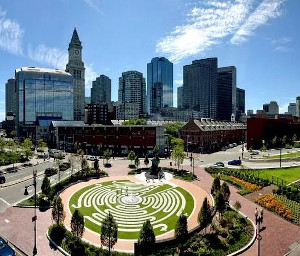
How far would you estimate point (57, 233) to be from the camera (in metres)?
30.8

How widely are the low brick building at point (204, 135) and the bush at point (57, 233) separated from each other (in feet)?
216

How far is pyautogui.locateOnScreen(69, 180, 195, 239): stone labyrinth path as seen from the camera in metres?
35.0

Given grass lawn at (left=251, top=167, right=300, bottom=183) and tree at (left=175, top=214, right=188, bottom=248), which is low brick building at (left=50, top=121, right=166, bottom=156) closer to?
grass lawn at (left=251, top=167, right=300, bottom=183)

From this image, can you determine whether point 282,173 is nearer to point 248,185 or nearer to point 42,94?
point 248,185

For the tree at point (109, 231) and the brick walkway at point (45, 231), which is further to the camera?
the brick walkway at point (45, 231)

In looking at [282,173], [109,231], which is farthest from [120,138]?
[109,231]

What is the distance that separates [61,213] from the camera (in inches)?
1244

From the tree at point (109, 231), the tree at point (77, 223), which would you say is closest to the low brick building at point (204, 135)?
the tree at point (77, 223)

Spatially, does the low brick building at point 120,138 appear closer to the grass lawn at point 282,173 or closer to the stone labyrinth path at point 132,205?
the grass lawn at point 282,173

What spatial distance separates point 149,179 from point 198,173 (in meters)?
12.0

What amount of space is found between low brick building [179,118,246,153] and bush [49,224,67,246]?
6570cm

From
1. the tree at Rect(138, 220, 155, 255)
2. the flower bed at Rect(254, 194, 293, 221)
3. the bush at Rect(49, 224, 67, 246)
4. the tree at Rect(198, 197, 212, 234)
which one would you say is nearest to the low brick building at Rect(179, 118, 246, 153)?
the flower bed at Rect(254, 194, 293, 221)

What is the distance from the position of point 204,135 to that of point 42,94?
343 feet

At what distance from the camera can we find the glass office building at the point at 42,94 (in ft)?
523
